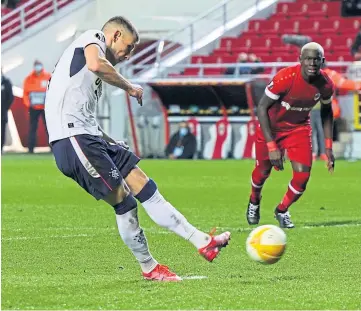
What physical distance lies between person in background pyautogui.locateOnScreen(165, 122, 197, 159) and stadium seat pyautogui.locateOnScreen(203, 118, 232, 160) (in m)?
0.43

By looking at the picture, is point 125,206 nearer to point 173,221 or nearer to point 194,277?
point 173,221

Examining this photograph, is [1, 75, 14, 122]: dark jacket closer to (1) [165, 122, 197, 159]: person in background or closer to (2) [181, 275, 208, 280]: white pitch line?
(1) [165, 122, 197, 159]: person in background

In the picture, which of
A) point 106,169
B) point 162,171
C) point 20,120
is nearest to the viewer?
point 106,169

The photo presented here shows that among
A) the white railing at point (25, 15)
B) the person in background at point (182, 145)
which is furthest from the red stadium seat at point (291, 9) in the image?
the white railing at point (25, 15)

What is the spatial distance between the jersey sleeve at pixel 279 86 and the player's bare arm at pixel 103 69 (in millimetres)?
4311

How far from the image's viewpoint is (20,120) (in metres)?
31.4

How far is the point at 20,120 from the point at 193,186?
A: 1313 centimetres

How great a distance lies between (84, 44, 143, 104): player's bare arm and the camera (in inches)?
316

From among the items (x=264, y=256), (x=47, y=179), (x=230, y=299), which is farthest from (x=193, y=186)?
(x=230, y=299)

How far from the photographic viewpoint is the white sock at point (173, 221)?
8414 millimetres

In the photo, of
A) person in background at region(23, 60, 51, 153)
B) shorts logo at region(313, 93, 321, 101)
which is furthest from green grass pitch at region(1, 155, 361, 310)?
person in background at region(23, 60, 51, 153)

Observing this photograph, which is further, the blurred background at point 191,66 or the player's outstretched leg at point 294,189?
the blurred background at point 191,66

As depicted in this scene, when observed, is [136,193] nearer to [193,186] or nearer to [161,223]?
[161,223]

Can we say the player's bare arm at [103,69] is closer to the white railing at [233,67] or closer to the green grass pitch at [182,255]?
the green grass pitch at [182,255]
